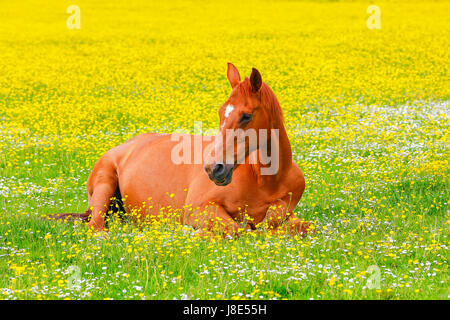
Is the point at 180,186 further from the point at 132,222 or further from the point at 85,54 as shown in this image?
the point at 85,54

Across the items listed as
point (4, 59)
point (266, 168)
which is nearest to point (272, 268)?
point (266, 168)

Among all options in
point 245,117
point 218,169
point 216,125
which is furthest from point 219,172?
point 216,125

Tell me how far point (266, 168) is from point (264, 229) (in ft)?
2.65

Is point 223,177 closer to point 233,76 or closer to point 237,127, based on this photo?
point 237,127

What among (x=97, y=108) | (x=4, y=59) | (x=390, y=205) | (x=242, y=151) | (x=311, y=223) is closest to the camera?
(x=242, y=151)

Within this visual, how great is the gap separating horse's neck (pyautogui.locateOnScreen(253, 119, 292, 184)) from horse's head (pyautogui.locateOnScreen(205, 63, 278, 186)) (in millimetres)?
400

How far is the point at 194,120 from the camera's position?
18875 millimetres

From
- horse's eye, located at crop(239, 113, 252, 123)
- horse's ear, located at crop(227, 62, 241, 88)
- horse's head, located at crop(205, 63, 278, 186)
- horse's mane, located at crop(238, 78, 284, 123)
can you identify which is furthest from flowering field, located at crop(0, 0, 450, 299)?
horse's ear, located at crop(227, 62, 241, 88)

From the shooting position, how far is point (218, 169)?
22.7 feet

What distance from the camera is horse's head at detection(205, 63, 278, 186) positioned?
696cm

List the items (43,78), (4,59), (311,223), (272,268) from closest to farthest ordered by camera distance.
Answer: (272,268) < (311,223) < (43,78) < (4,59)

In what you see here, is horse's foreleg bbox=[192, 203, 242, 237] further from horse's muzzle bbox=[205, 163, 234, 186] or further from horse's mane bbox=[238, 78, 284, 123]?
horse's mane bbox=[238, 78, 284, 123]

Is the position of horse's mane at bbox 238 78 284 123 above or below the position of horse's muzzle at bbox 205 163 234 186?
above

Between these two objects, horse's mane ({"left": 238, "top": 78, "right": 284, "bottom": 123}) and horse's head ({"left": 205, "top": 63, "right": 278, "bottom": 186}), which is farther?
horse's mane ({"left": 238, "top": 78, "right": 284, "bottom": 123})
